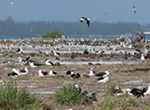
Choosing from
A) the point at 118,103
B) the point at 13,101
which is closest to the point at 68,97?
the point at 118,103

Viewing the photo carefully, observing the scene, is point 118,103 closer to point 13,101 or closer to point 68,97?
point 68,97

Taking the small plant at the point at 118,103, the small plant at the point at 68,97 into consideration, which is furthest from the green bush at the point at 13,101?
the small plant at the point at 118,103

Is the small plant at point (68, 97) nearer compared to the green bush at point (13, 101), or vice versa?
the green bush at point (13, 101)

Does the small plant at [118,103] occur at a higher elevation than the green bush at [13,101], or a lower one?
lower

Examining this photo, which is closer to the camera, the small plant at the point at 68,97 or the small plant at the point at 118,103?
the small plant at the point at 118,103

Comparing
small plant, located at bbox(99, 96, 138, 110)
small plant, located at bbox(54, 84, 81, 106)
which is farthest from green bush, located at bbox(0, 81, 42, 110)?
small plant, located at bbox(99, 96, 138, 110)

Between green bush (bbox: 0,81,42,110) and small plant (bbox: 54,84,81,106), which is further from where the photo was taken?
small plant (bbox: 54,84,81,106)

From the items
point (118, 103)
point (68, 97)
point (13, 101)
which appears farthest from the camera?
point (68, 97)

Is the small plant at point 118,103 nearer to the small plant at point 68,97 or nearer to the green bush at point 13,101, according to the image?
the small plant at point 68,97

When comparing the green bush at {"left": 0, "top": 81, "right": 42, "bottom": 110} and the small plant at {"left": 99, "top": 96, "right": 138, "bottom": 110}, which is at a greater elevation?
the green bush at {"left": 0, "top": 81, "right": 42, "bottom": 110}

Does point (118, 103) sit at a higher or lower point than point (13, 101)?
lower

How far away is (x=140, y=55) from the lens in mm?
28578

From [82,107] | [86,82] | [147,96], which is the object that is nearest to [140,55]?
[86,82]

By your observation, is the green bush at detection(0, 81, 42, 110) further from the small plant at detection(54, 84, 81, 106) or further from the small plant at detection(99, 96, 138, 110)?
the small plant at detection(99, 96, 138, 110)
